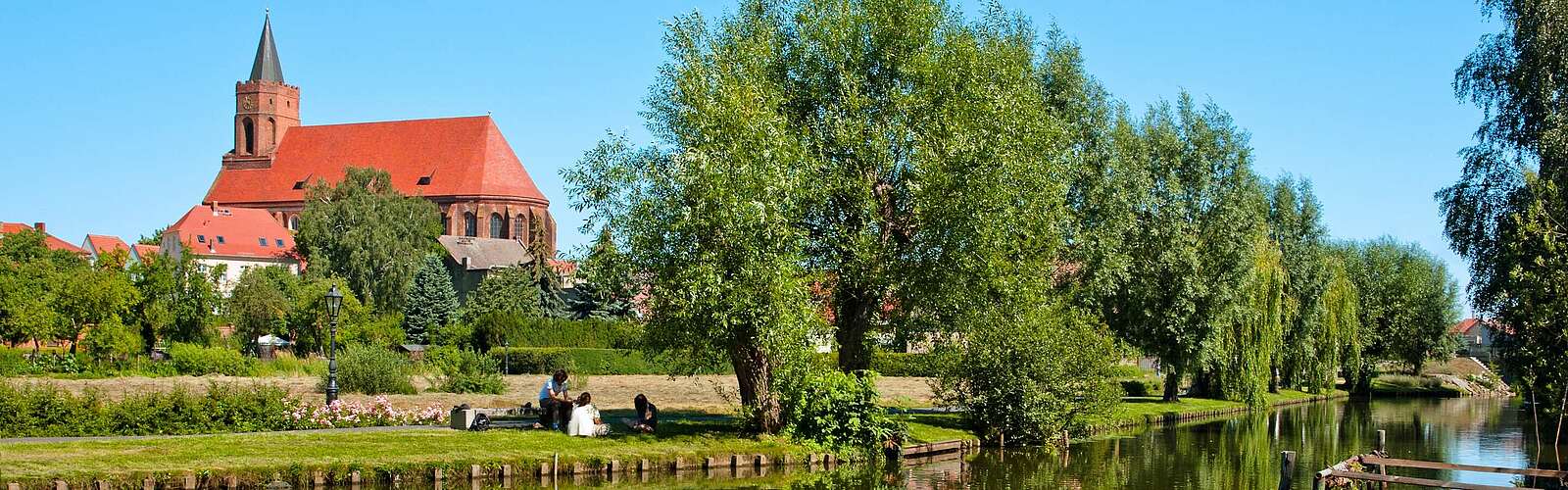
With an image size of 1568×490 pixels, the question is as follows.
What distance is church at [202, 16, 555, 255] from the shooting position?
350 feet

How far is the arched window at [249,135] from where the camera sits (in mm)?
114812

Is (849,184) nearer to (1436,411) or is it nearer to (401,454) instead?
(401,454)

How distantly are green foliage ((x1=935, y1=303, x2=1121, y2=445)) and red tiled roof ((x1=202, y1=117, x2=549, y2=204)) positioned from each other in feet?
265

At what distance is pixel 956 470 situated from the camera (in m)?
24.2

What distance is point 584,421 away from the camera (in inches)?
949

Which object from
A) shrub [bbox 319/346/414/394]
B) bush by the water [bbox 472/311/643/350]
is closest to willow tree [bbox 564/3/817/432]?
shrub [bbox 319/346/414/394]

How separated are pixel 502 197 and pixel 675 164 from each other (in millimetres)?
84450

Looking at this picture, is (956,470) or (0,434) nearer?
(0,434)

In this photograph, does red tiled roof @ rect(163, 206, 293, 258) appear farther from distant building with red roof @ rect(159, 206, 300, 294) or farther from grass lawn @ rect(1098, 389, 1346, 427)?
grass lawn @ rect(1098, 389, 1346, 427)

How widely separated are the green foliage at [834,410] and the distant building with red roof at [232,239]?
81.3m

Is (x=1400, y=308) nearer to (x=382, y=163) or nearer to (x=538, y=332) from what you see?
(x=538, y=332)

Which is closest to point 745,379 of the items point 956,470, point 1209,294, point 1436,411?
point 956,470

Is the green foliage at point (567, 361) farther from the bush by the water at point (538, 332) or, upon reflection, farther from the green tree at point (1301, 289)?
the green tree at point (1301, 289)

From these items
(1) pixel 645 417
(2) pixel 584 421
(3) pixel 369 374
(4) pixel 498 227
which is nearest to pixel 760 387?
(1) pixel 645 417
